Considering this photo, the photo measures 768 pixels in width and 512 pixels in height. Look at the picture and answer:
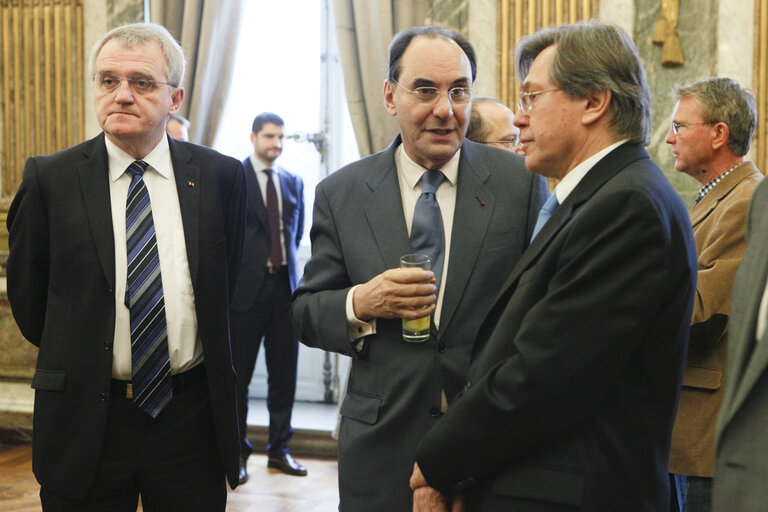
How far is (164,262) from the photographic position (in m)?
2.04

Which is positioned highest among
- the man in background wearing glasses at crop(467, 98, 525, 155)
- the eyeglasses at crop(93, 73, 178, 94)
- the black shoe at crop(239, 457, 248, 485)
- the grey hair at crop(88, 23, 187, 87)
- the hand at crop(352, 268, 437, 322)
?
the grey hair at crop(88, 23, 187, 87)

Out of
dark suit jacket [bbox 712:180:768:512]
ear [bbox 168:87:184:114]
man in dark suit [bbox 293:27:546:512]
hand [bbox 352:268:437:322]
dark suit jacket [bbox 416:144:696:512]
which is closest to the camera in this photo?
dark suit jacket [bbox 712:180:768:512]

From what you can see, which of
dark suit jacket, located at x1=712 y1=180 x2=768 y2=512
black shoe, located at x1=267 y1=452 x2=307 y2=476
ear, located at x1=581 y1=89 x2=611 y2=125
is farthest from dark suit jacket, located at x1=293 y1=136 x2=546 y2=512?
black shoe, located at x1=267 y1=452 x2=307 y2=476

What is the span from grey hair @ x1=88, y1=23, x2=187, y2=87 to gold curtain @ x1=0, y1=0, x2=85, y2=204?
3.22 meters

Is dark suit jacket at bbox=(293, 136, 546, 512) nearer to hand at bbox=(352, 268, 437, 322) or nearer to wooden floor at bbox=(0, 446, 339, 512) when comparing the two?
hand at bbox=(352, 268, 437, 322)

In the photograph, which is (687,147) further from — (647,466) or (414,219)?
(647,466)

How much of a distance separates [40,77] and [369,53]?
2.20 metres

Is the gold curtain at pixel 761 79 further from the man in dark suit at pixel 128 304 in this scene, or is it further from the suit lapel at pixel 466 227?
the man in dark suit at pixel 128 304

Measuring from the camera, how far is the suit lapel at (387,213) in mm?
1872

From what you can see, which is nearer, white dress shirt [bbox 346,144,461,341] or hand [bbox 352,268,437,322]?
hand [bbox 352,268,437,322]

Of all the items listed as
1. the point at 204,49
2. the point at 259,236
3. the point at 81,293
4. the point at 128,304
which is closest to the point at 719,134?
the point at 128,304

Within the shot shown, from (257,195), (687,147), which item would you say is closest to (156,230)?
(687,147)

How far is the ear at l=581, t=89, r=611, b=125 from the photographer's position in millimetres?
1523

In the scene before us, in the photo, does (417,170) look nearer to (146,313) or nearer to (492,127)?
(146,313)
